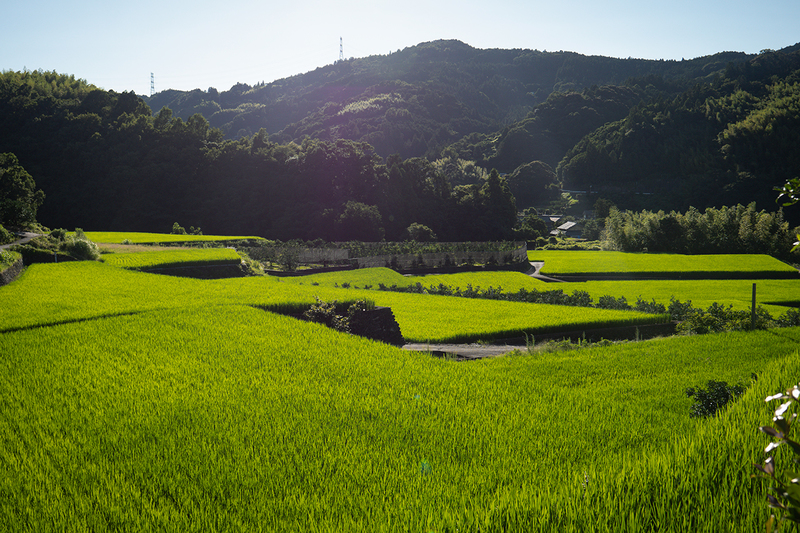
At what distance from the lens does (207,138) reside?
201 feet

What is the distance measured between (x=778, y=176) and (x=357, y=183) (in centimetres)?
6017

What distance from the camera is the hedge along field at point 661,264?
3161cm

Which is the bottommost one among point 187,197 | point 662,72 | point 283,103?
point 187,197

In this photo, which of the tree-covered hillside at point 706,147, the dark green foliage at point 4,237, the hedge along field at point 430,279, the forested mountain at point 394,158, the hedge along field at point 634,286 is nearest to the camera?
the dark green foliage at point 4,237

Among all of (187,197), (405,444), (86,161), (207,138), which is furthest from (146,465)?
(207,138)

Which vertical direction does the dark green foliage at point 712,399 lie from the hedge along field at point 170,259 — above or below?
below

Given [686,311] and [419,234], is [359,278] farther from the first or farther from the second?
[419,234]

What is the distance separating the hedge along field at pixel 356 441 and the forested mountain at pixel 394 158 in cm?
4425

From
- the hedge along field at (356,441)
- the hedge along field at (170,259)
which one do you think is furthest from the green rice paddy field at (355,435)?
the hedge along field at (170,259)

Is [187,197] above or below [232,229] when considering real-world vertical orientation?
above

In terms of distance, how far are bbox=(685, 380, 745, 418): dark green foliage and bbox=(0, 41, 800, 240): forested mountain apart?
4610 cm

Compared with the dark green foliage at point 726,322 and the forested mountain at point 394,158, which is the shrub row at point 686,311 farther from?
the forested mountain at point 394,158

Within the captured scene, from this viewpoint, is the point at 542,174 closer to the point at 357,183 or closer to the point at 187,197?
the point at 357,183

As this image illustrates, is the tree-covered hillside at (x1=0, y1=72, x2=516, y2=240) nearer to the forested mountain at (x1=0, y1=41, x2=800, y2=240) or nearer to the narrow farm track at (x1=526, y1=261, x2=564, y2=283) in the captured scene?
the forested mountain at (x1=0, y1=41, x2=800, y2=240)
